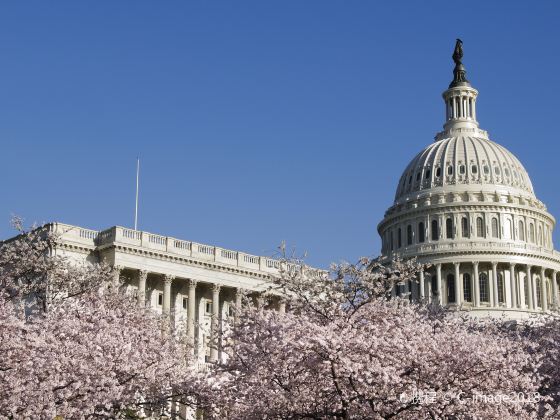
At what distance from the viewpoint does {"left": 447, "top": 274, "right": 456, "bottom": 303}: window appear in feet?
519

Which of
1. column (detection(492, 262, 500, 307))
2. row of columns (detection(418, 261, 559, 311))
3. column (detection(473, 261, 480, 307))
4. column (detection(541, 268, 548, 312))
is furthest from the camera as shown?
column (detection(541, 268, 548, 312))

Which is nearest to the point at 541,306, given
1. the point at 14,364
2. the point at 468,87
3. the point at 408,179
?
the point at 408,179

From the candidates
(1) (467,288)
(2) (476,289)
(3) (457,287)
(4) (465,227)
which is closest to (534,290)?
(2) (476,289)

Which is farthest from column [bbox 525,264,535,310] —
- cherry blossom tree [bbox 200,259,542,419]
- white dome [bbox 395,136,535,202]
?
cherry blossom tree [bbox 200,259,542,419]

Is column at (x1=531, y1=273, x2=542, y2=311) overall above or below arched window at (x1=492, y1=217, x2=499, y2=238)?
below

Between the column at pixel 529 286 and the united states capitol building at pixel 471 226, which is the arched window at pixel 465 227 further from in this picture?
the column at pixel 529 286

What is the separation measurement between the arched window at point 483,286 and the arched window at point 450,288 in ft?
14.1

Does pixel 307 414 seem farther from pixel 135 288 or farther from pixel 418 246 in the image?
pixel 418 246

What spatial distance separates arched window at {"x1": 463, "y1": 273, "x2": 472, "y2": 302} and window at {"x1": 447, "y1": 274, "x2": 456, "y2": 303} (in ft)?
5.83

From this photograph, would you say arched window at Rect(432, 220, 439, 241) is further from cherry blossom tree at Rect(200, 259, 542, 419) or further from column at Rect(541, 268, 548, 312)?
cherry blossom tree at Rect(200, 259, 542, 419)

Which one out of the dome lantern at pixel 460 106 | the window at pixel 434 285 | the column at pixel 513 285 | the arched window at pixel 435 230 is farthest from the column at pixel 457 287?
the dome lantern at pixel 460 106

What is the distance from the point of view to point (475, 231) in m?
162

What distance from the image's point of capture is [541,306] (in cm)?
15938

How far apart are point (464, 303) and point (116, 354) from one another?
119739mm
